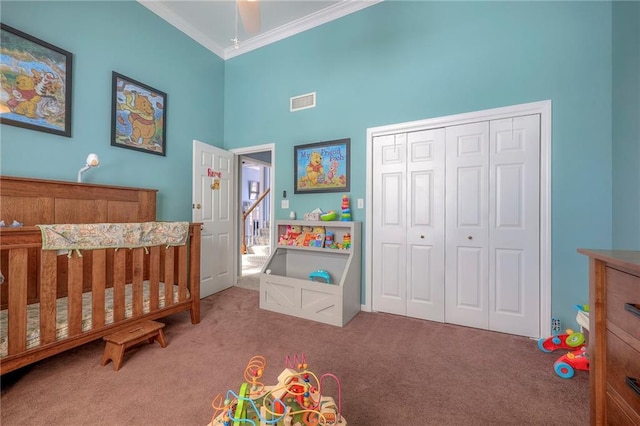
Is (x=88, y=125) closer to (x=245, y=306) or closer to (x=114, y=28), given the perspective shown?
(x=114, y=28)

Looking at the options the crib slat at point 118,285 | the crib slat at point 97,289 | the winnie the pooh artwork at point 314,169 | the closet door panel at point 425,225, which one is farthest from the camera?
the winnie the pooh artwork at point 314,169

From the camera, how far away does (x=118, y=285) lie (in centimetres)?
185

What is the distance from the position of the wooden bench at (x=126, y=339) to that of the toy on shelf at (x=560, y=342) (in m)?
2.93

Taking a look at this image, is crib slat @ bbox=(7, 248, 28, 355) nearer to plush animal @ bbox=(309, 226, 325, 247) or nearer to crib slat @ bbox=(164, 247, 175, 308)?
crib slat @ bbox=(164, 247, 175, 308)

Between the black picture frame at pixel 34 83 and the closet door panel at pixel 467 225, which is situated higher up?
the black picture frame at pixel 34 83

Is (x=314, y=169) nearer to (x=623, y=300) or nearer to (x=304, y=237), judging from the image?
(x=304, y=237)

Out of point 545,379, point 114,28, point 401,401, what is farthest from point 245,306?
point 114,28

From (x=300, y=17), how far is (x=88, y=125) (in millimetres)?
2607

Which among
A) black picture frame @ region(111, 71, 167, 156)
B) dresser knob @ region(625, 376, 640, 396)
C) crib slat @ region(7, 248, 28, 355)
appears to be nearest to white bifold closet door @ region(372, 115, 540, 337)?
dresser knob @ region(625, 376, 640, 396)

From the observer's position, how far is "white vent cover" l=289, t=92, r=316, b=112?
3.17 metres

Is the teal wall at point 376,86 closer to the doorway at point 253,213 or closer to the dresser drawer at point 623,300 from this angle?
the doorway at point 253,213

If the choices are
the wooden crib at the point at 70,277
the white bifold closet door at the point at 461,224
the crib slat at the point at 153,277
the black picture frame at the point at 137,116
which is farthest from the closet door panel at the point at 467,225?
the black picture frame at the point at 137,116

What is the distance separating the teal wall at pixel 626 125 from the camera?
168 cm

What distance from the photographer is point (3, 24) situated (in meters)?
1.95
